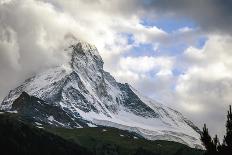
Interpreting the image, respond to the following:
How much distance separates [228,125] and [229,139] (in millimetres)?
1396

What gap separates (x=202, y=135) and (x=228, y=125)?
2.55 metres

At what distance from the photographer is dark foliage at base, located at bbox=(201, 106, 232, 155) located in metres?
54.1

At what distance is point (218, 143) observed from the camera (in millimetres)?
55250

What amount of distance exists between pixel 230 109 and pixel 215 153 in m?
4.22

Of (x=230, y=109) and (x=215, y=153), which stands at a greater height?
(x=230, y=109)

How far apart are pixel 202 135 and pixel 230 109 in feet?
11.5

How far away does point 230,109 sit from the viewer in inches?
2172

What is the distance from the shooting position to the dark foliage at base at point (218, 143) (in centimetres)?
5409

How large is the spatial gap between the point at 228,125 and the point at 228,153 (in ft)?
10.7

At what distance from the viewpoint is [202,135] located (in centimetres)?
5581

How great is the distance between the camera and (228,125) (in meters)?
55.7

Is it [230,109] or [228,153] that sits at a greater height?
[230,109]

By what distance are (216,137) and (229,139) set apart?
3.91 ft

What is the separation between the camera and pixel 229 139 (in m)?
55.0
